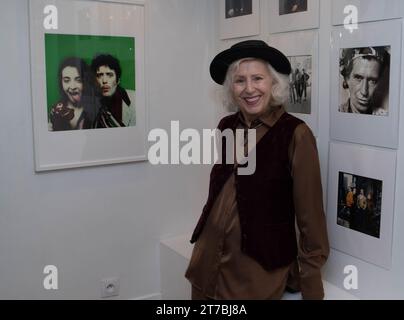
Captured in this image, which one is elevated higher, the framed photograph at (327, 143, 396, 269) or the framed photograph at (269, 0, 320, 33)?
the framed photograph at (269, 0, 320, 33)

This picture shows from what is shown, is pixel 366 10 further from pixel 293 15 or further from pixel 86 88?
pixel 86 88

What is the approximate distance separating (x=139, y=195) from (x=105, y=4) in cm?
99

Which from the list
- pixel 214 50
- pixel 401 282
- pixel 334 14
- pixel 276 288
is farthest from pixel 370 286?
pixel 214 50

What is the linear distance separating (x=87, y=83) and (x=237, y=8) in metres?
0.86

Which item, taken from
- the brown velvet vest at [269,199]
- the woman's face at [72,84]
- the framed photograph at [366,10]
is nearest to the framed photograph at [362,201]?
the brown velvet vest at [269,199]

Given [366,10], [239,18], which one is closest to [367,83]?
[366,10]

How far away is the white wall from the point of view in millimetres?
2193

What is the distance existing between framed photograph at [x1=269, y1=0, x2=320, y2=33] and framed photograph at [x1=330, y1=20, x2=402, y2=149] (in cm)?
15

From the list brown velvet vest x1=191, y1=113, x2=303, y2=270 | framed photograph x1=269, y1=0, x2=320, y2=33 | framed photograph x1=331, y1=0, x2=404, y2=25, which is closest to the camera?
framed photograph x1=331, y1=0, x2=404, y2=25

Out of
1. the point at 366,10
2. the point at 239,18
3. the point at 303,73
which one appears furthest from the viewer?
the point at 239,18

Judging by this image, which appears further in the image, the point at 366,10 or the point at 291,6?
the point at 291,6

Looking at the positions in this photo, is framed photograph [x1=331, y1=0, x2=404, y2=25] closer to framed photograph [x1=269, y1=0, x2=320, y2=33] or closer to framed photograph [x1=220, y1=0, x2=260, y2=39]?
framed photograph [x1=269, y1=0, x2=320, y2=33]

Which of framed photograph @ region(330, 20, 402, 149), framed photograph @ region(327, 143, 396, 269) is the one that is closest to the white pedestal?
framed photograph @ region(327, 143, 396, 269)

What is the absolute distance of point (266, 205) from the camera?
177 centimetres
